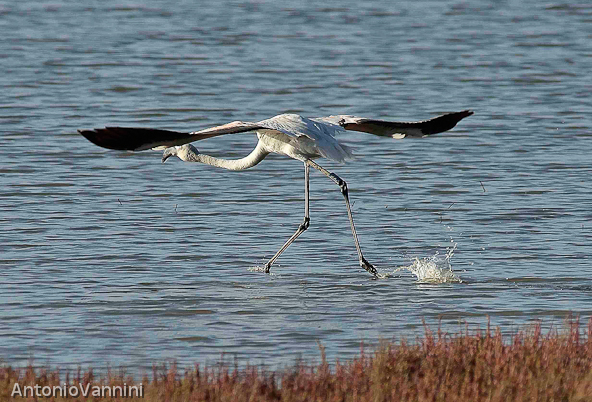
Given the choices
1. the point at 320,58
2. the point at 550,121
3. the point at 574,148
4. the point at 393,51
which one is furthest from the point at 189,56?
the point at 574,148

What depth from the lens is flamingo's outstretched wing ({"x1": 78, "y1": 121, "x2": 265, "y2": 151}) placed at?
850cm

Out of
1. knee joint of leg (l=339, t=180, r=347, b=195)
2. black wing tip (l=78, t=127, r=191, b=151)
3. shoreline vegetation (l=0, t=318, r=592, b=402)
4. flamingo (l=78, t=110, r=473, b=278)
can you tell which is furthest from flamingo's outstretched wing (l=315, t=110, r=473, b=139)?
shoreline vegetation (l=0, t=318, r=592, b=402)

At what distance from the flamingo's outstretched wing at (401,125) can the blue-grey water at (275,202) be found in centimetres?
133

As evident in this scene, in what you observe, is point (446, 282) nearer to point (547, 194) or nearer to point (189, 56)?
point (547, 194)

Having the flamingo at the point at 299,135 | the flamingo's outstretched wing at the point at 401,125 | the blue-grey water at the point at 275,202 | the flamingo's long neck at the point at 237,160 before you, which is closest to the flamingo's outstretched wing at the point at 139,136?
the flamingo at the point at 299,135

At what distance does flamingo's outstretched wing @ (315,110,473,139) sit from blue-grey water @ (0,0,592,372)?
1.33 m

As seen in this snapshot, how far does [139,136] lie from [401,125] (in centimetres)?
251

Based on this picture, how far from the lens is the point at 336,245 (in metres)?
12.6

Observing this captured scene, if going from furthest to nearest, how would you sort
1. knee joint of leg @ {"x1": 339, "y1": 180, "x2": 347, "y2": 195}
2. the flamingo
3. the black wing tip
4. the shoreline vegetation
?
knee joint of leg @ {"x1": 339, "y1": 180, "x2": 347, "y2": 195} → the flamingo → the black wing tip → the shoreline vegetation

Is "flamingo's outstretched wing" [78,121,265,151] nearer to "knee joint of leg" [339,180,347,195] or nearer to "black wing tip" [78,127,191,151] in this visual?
"black wing tip" [78,127,191,151]

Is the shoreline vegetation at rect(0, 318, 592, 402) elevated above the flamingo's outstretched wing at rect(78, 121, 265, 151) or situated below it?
below

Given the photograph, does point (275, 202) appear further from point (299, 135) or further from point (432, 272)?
point (299, 135)

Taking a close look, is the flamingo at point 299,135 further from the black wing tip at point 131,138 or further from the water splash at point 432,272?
the water splash at point 432,272

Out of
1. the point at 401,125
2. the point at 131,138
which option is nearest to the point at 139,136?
the point at 131,138
